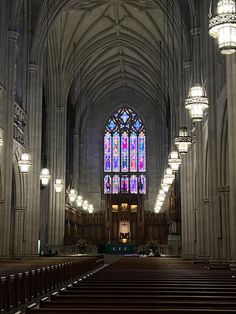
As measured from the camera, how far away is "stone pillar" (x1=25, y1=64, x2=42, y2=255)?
29766mm

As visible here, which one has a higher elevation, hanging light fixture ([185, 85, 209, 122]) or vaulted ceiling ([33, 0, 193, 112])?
vaulted ceiling ([33, 0, 193, 112])

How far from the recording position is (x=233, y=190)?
51.1ft

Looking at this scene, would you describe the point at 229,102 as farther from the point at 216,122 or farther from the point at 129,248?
the point at 129,248

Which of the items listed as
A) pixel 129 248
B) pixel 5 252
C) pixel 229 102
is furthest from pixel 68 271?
pixel 129 248

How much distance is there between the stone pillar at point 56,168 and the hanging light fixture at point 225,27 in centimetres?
3026

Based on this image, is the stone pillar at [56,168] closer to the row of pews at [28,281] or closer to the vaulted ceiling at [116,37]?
the vaulted ceiling at [116,37]

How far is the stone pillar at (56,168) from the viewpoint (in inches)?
1565

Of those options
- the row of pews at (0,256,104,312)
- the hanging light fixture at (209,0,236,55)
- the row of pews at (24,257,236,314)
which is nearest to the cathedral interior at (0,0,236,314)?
the hanging light fixture at (209,0,236,55)

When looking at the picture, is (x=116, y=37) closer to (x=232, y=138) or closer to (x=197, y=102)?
(x=197, y=102)

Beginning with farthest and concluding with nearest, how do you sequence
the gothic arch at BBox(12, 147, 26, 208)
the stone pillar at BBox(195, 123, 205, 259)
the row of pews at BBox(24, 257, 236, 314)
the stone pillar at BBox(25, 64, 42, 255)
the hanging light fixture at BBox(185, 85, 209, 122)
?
1. the stone pillar at BBox(25, 64, 42, 255)
2. the gothic arch at BBox(12, 147, 26, 208)
3. the stone pillar at BBox(195, 123, 205, 259)
4. the hanging light fixture at BBox(185, 85, 209, 122)
5. the row of pews at BBox(24, 257, 236, 314)

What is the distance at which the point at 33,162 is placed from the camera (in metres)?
30.8

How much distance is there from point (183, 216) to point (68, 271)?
13292 mm

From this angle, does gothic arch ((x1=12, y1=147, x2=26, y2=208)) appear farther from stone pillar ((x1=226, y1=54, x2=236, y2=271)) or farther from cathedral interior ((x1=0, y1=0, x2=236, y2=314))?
stone pillar ((x1=226, y1=54, x2=236, y2=271))

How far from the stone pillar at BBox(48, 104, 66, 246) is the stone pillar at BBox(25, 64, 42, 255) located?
886 cm
